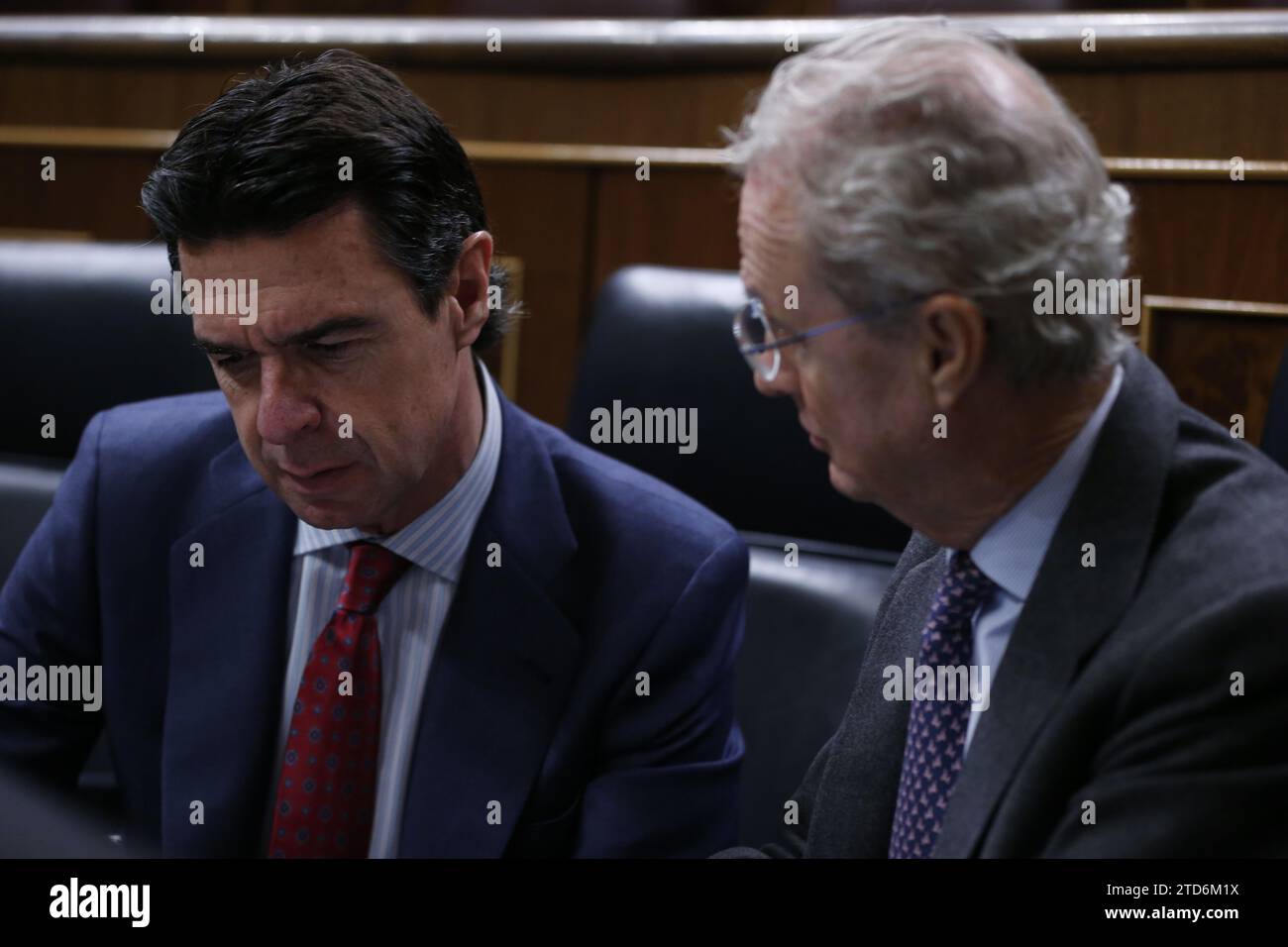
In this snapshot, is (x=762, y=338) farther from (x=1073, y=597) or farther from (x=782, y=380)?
(x=1073, y=597)

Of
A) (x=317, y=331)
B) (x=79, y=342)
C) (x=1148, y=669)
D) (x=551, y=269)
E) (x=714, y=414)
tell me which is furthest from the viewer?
(x=551, y=269)

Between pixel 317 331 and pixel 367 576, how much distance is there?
0.15 m

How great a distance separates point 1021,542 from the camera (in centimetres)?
58

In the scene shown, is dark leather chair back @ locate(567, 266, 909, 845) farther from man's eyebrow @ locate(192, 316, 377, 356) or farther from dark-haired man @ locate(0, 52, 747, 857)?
man's eyebrow @ locate(192, 316, 377, 356)

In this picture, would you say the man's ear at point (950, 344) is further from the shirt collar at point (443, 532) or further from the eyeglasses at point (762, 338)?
the shirt collar at point (443, 532)

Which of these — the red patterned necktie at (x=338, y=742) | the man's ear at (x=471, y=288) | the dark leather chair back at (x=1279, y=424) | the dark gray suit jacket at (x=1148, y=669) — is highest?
the man's ear at (x=471, y=288)

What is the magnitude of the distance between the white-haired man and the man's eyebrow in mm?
233

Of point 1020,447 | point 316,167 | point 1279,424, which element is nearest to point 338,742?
point 316,167

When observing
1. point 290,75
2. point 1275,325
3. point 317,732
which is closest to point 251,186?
point 290,75

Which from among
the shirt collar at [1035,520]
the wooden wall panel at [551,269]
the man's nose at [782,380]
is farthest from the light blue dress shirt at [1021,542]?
the wooden wall panel at [551,269]

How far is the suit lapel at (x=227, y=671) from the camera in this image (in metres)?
0.80

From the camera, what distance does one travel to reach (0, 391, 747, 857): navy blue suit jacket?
2.56 feet

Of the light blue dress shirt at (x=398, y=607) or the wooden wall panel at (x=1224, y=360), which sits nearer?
the light blue dress shirt at (x=398, y=607)
